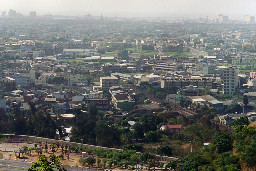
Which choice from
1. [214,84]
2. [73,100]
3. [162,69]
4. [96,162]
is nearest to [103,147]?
[96,162]

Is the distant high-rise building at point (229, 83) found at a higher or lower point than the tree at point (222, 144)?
lower

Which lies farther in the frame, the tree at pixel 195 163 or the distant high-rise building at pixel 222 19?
the distant high-rise building at pixel 222 19

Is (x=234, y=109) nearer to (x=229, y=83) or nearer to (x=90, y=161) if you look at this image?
(x=229, y=83)

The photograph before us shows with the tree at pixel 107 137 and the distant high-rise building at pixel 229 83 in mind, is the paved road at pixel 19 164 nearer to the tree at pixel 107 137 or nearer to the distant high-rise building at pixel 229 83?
the tree at pixel 107 137

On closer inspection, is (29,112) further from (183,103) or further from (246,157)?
(246,157)

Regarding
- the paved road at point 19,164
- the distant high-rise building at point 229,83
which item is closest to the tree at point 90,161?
the paved road at point 19,164

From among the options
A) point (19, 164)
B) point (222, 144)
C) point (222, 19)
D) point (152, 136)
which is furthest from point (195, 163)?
point (222, 19)

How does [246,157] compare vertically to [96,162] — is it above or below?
above

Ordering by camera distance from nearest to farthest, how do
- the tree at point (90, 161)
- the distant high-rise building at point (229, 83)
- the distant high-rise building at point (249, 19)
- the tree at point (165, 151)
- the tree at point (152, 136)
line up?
1. the tree at point (90, 161)
2. the tree at point (165, 151)
3. the tree at point (152, 136)
4. the distant high-rise building at point (229, 83)
5. the distant high-rise building at point (249, 19)

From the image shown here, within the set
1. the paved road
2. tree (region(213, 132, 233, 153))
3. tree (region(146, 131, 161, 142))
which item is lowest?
tree (region(146, 131, 161, 142))

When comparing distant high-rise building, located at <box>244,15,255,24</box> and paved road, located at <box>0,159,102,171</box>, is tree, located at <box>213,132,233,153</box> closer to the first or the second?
paved road, located at <box>0,159,102,171</box>

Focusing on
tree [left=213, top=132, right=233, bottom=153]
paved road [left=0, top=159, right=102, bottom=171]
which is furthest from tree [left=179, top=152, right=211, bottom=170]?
paved road [left=0, top=159, right=102, bottom=171]
